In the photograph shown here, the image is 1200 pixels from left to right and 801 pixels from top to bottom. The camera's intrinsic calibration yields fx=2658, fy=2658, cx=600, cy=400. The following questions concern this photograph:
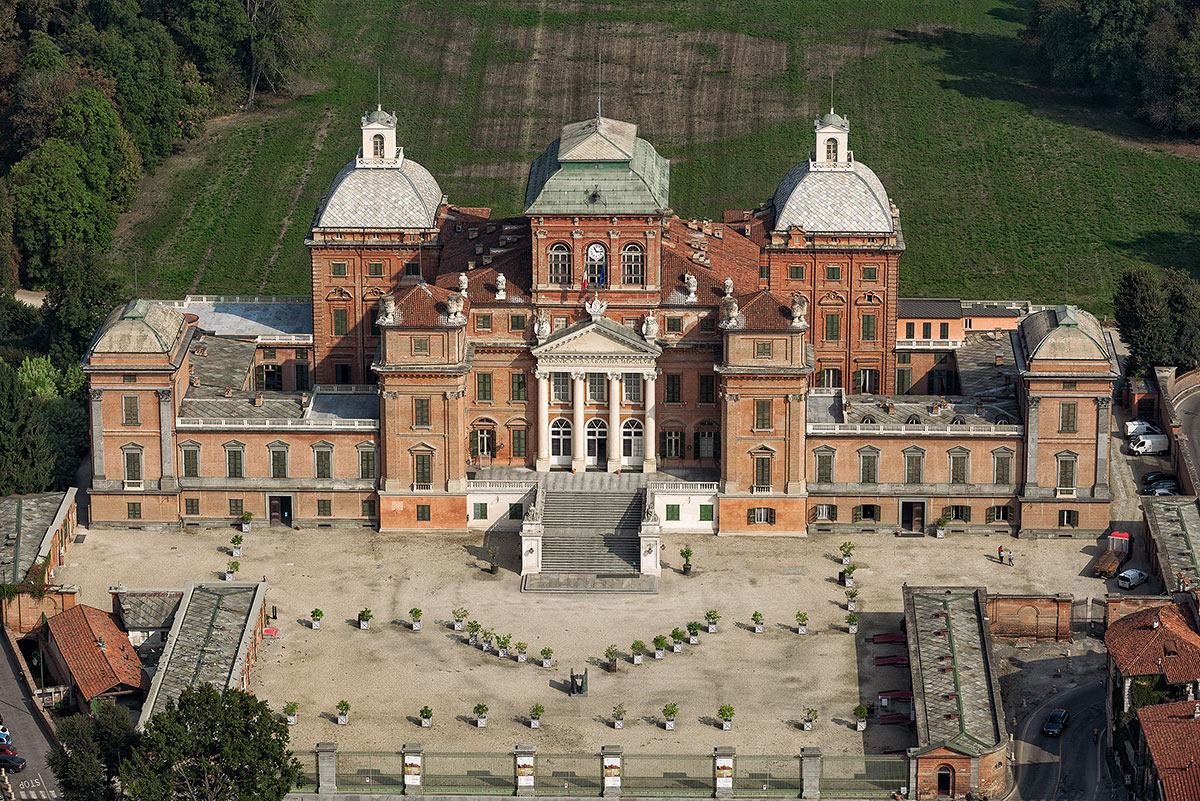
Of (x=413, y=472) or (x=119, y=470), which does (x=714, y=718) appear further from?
A: (x=119, y=470)

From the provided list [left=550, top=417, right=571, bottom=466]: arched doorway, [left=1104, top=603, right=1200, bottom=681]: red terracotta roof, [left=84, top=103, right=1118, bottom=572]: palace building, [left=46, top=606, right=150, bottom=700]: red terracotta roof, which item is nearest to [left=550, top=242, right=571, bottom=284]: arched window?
[left=84, top=103, right=1118, bottom=572]: palace building

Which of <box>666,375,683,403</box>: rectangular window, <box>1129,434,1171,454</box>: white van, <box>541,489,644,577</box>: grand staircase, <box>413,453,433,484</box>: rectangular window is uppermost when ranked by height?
<box>666,375,683,403</box>: rectangular window

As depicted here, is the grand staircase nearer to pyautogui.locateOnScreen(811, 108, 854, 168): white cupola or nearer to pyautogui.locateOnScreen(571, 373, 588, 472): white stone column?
pyautogui.locateOnScreen(571, 373, 588, 472): white stone column

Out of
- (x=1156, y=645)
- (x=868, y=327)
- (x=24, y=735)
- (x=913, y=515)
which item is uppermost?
(x=868, y=327)

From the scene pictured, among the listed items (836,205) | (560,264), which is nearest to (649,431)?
(560,264)

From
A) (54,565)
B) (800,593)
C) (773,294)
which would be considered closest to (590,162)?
(773,294)

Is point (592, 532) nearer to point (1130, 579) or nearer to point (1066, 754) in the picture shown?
point (1130, 579)

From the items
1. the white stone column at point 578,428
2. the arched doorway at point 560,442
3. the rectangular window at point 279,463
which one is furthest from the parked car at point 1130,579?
the rectangular window at point 279,463
